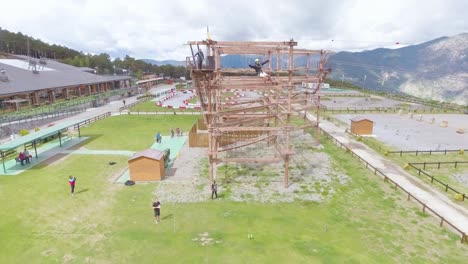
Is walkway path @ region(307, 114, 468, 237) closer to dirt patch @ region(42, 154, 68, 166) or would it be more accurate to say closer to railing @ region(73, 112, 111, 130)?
dirt patch @ region(42, 154, 68, 166)

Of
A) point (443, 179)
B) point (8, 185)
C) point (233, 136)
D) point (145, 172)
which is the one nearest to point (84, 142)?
point (8, 185)

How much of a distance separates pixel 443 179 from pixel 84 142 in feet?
128

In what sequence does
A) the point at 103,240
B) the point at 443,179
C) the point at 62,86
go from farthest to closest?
the point at 62,86, the point at 443,179, the point at 103,240

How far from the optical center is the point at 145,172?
24.2 meters

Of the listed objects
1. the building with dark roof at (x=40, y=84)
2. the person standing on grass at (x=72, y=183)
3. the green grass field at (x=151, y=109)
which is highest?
the building with dark roof at (x=40, y=84)

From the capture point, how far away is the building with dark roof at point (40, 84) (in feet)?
181

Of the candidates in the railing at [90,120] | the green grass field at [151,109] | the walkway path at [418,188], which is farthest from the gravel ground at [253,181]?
the green grass field at [151,109]

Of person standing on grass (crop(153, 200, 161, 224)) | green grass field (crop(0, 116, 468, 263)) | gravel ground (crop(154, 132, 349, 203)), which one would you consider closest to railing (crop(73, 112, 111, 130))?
green grass field (crop(0, 116, 468, 263))

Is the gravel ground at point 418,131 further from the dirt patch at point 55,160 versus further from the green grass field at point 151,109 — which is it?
the dirt patch at point 55,160

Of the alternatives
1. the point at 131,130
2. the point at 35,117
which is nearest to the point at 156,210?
the point at 131,130

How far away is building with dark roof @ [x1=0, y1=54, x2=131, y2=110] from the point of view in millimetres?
55203

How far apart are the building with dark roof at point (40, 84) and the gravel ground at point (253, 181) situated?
4171cm

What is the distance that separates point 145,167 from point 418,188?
22.4 metres

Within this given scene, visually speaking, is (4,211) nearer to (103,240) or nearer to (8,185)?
(8,185)
